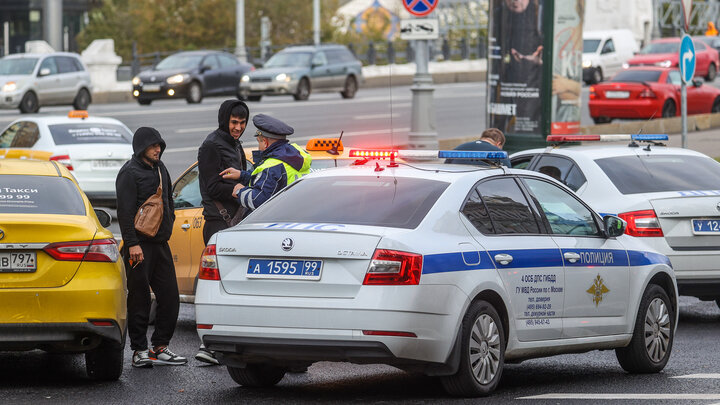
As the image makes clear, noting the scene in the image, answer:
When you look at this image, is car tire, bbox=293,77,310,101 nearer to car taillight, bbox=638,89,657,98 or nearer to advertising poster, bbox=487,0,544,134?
car taillight, bbox=638,89,657,98

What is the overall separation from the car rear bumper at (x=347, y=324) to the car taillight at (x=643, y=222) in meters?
4.02

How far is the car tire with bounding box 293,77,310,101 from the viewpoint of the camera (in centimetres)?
4119

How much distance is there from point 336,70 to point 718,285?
31459mm

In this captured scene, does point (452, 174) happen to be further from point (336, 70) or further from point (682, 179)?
point (336, 70)

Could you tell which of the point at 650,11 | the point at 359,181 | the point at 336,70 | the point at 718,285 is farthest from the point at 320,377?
the point at 650,11

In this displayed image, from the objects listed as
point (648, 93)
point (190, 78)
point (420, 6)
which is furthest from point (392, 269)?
point (190, 78)

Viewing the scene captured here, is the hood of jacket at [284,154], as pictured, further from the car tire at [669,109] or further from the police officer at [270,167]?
the car tire at [669,109]

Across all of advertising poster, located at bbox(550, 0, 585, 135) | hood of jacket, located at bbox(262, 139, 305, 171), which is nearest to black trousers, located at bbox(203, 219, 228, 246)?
hood of jacket, located at bbox(262, 139, 305, 171)

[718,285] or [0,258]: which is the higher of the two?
[0,258]

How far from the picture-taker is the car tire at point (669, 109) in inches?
1275

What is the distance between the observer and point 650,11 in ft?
273

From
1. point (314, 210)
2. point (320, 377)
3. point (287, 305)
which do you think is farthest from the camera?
point (320, 377)

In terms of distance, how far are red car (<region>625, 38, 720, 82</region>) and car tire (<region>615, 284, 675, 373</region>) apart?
108ft

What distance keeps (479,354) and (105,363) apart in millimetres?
2434
